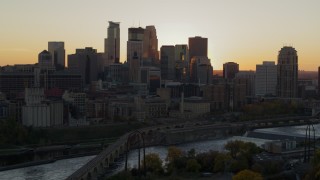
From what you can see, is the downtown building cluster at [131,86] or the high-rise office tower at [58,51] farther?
the high-rise office tower at [58,51]

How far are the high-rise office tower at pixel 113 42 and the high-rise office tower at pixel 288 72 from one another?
27.8 m

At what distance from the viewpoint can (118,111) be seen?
35062mm

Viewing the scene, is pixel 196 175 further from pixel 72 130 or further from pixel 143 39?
pixel 143 39

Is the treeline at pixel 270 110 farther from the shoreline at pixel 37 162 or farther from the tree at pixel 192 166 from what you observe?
the tree at pixel 192 166

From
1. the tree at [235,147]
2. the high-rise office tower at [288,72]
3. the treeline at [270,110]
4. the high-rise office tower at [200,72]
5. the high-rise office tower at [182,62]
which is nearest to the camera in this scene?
the tree at [235,147]

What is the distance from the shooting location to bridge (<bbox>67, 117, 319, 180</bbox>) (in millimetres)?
16859

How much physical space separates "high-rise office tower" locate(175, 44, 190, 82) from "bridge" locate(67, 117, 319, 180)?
1095 inches

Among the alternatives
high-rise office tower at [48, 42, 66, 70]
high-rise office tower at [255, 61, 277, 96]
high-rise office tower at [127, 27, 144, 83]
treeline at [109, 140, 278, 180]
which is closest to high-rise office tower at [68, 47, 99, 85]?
high-rise office tower at [48, 42, 66, 70]

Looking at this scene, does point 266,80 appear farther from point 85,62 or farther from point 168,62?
point 85,62

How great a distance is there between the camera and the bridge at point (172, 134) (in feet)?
55.3

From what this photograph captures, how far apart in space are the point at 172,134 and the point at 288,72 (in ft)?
77.9

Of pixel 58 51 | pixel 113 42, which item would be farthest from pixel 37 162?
pixel 113 42

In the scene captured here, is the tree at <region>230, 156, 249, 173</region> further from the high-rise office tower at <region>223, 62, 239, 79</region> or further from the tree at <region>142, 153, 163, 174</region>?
the high-rise office tower at <region>223, 62, 239, 79</region>

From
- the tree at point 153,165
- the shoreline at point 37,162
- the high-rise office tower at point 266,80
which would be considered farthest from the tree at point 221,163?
the high-rise office tower at point 266,80
